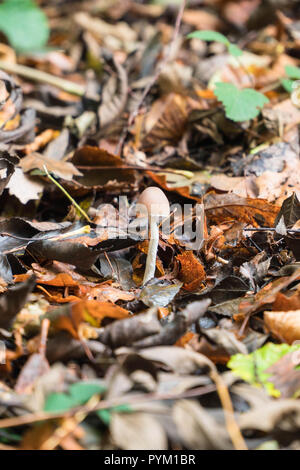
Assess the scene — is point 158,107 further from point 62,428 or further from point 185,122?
point 62,428

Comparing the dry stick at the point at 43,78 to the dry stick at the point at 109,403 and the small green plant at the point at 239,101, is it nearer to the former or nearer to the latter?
the small green plant at the point at 239,101

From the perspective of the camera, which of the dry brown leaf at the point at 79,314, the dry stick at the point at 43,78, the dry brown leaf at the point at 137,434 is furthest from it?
the dry stick at the point at 43,78

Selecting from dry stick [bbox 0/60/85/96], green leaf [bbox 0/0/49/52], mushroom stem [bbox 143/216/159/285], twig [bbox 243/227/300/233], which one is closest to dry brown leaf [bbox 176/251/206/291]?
mushroom stem [bbox 143/216/159/285]

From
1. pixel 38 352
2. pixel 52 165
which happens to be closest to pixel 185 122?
pixel 52 165

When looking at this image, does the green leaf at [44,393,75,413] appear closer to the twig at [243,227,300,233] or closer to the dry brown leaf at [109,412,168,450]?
the dry brown leaf at [109,412,168,450]

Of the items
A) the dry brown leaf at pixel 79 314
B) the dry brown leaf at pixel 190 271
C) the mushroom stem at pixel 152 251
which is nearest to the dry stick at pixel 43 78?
the mushroom stem at pixel 152 251

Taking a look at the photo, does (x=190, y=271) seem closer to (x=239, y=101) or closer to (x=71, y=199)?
(x=71, y=199)
